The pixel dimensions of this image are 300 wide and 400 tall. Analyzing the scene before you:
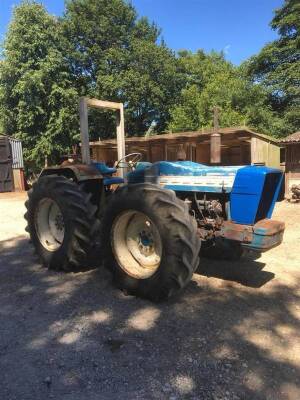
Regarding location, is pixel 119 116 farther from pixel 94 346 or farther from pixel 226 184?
pixel 94 346

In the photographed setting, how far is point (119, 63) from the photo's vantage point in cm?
2539

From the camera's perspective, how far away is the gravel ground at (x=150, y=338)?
8.77 feet

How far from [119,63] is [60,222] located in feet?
72.5

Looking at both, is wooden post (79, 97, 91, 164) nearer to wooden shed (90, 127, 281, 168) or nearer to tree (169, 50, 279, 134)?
wooden shed (90, 127, 281, 168)

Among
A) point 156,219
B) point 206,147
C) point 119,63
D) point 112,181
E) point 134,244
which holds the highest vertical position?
point 119,63

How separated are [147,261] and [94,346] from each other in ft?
4.31

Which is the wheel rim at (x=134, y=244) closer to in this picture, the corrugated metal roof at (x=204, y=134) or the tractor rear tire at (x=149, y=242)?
the tractor rear tire at (x=149, y=242)

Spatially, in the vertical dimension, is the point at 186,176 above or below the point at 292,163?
above

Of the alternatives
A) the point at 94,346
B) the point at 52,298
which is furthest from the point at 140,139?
the point at 94,346

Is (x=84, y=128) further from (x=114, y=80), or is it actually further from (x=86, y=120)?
(x=114, y=80)

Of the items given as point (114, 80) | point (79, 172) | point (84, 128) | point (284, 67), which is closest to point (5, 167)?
point (114, 80)

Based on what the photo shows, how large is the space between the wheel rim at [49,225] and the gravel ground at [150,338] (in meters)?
0.45

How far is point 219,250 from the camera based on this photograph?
17.4ft

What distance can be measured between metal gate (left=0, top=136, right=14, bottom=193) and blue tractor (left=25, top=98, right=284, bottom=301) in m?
12.7
